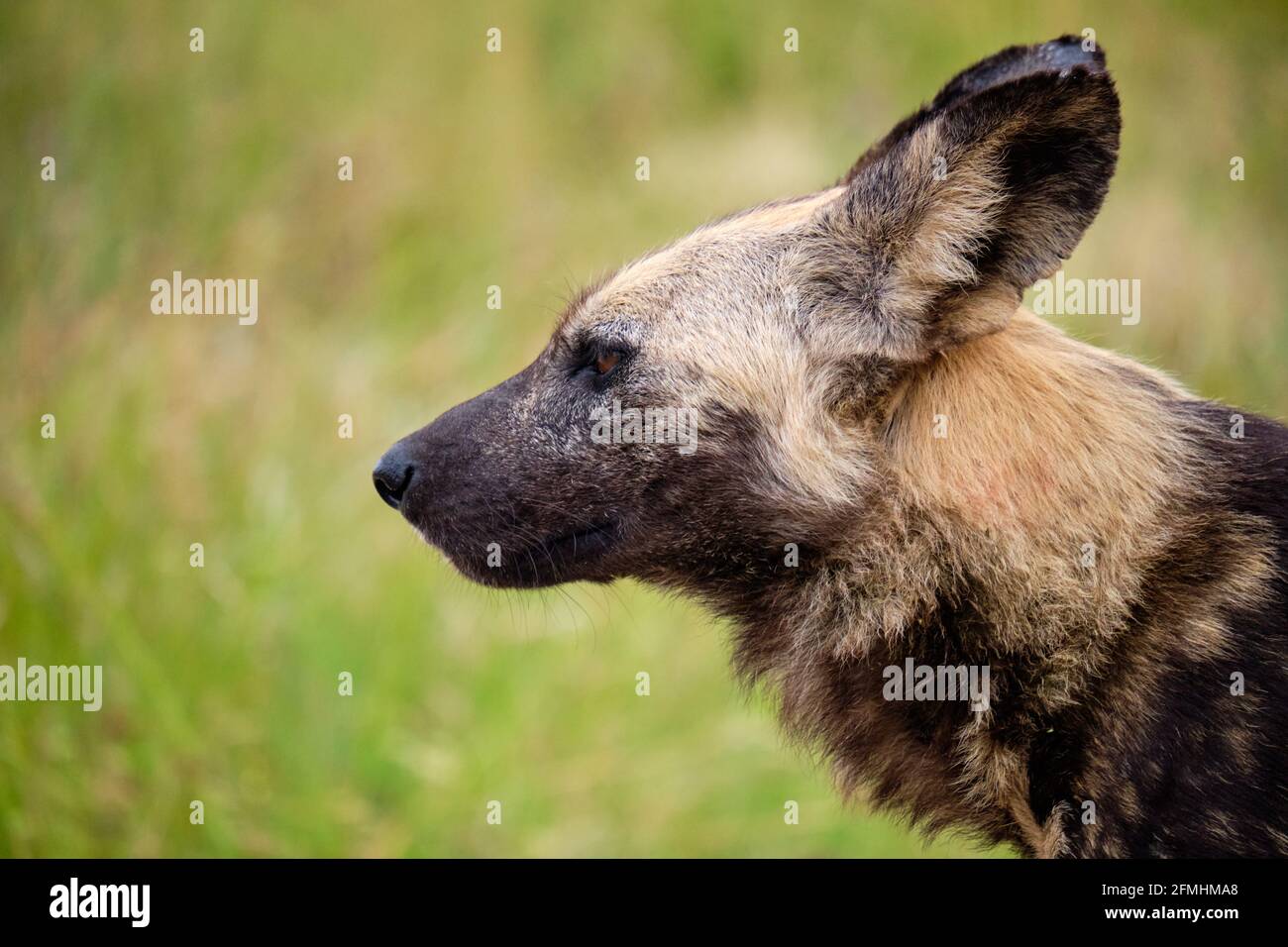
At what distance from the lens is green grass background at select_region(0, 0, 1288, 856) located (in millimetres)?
6637

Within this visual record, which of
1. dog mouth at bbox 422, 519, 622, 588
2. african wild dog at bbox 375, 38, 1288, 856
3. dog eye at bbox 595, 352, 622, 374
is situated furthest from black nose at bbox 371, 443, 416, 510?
dog eye at bbox 595, 352, 622, 374

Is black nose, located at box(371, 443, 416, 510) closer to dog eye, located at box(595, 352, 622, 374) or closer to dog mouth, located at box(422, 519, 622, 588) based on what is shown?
dog mouth, located at box(422, 519, 622, 588)

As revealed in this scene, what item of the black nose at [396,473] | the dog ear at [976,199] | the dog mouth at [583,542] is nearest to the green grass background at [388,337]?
the dog mouth at [583,542]

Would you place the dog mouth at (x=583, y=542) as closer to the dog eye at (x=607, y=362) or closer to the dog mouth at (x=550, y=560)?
the dog mouth at (x=550, y=560)

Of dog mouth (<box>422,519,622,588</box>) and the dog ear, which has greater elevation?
the dog ear

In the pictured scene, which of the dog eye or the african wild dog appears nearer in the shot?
the african wild dog

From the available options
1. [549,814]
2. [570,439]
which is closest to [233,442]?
[549,814]

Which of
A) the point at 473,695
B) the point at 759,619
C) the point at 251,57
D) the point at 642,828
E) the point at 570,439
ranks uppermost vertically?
the point at 251,57

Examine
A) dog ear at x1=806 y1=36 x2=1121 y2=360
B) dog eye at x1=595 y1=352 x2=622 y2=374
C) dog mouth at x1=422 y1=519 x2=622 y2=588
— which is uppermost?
dog ear at x1=806 y1=36 x2=1121 y2=360

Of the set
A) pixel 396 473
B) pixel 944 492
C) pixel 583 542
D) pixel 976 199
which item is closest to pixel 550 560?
pixel 583 542

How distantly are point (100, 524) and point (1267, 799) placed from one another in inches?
243

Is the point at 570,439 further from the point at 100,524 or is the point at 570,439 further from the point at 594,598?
the point at 100,524
